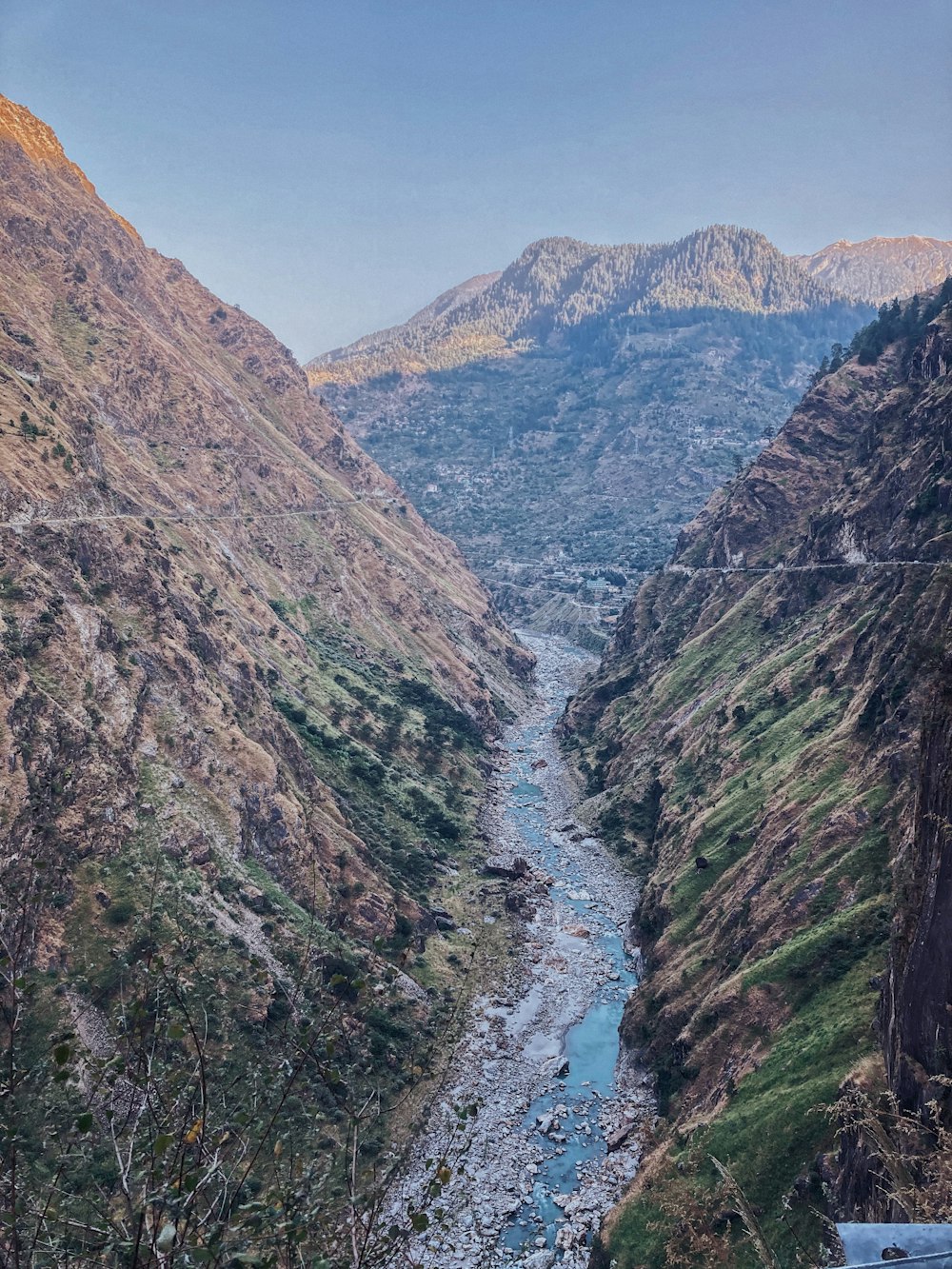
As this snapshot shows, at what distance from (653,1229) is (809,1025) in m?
12.7

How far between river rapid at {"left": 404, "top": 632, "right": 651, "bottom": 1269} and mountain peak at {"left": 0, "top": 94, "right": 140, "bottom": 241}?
132 metres

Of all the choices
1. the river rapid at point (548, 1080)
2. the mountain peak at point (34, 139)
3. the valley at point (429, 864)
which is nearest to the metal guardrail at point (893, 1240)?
the valley at point (429, 864)

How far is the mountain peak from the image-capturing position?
5571 inches

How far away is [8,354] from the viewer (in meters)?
88.3

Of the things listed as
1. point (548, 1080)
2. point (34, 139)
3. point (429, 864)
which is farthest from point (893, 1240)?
point (34, 139)

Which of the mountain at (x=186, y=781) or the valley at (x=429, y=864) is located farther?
the valley at (x=429, y=864)

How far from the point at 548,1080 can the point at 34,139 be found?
541ft

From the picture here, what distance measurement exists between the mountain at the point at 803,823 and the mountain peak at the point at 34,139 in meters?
125

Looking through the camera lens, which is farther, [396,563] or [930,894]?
[396,563]

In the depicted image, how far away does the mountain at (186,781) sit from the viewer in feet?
40.2

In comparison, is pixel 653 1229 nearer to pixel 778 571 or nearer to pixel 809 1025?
pixel 809 1025

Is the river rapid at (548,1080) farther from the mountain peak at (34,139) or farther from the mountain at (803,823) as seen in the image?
the mountain peak at (34,139)

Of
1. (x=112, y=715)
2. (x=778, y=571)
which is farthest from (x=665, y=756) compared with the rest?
(x=112, y=715)

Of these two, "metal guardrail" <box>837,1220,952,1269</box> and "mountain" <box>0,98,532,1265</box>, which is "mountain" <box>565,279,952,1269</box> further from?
"mountain" <box>0,98,532,1265</box>
